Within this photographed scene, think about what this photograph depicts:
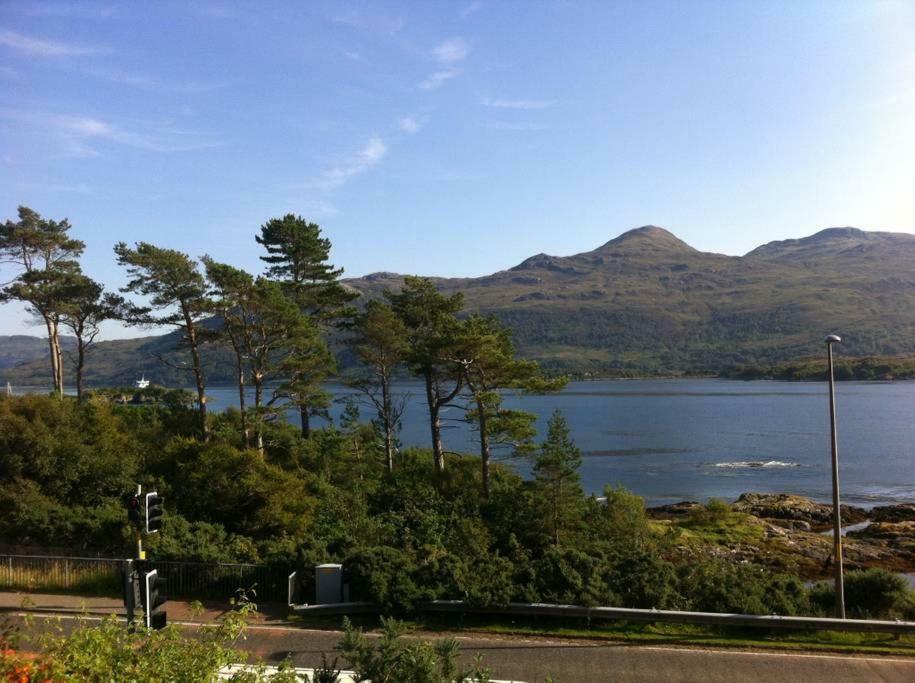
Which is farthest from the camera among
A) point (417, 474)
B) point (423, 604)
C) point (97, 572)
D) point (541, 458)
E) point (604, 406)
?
point (604, 406)

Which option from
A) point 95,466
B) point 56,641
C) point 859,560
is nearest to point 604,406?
point 859,560

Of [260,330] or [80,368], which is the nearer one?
[260,330]

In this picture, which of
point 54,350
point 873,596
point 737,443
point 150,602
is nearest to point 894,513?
point 873,596

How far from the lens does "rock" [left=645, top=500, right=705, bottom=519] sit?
49.0m

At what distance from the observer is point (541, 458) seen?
89.1 ft

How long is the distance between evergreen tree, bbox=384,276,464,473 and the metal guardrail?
1309cm

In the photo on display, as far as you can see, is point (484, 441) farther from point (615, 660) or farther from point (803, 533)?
point (803, 533)

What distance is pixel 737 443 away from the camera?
286 ft

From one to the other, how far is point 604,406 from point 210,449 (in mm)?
127929

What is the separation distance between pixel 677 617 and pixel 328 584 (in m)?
8.68

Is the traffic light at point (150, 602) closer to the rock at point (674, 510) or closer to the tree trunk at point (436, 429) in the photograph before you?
the tree trunk at point (436, 429)

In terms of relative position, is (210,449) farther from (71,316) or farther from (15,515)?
(71,316)

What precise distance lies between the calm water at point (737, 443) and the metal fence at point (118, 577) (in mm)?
10288

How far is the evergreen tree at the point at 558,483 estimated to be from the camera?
26.8 metres
